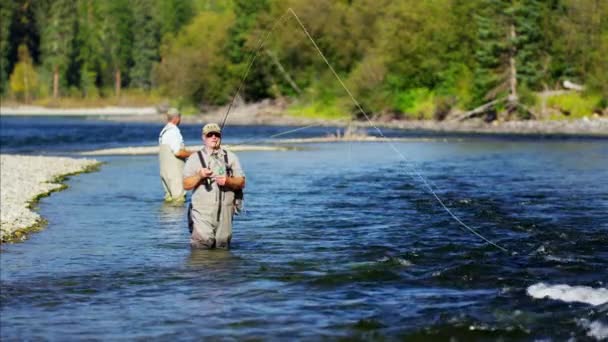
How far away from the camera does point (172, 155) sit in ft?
56.2

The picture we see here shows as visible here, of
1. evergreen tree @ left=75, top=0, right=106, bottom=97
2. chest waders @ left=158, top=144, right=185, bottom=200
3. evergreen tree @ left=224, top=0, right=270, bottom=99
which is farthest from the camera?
evergreen tree @ left=75, top=0, right=106, bottom=97

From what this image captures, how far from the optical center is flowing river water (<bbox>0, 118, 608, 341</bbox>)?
8.48 m

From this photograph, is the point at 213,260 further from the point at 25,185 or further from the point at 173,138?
the point at 25,185

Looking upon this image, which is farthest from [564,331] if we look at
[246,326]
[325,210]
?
[325,210]

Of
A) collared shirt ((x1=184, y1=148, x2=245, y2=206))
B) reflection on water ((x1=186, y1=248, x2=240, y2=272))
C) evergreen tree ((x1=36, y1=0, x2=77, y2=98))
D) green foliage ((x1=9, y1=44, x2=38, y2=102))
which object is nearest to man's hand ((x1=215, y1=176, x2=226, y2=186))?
collared shirt ((x1=184, y1=148, x2=245, y2=206))

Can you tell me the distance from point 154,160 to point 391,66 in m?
43.3

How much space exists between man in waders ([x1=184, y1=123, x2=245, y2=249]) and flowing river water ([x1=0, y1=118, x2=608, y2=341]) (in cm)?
46

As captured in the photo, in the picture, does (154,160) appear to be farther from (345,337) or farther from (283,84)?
(283,84)

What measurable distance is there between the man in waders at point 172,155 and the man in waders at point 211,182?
16.7 feet

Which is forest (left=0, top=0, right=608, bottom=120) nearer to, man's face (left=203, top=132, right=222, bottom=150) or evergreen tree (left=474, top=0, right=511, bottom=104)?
evergreen tree (left=474, top=0, right=511, bottom=104)

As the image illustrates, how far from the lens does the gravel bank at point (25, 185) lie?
46.8 feet

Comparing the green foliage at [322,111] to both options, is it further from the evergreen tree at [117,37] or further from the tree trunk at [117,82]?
the evergreen tree at [117,37]

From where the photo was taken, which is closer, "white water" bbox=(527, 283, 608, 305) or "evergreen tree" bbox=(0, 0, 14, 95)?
"white water" bbox=(527, 283, 608, 305)

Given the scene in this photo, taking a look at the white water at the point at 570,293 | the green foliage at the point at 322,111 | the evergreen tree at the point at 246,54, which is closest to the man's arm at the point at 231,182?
the white water at the point at 570,293
